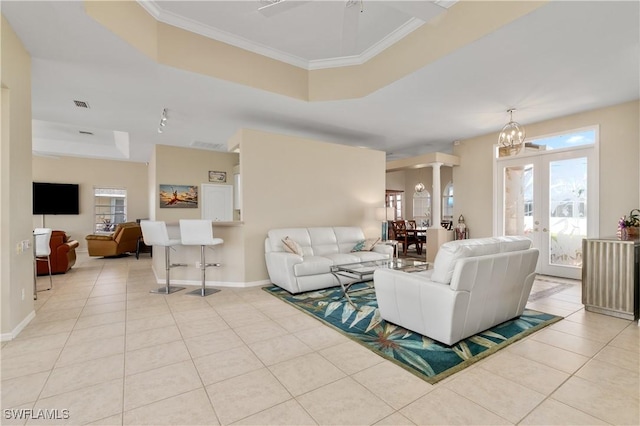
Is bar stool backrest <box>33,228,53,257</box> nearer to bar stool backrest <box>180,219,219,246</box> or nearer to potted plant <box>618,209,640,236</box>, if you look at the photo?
bar stool backrest <box>180,219,219,246</box>

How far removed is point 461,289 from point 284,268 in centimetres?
257

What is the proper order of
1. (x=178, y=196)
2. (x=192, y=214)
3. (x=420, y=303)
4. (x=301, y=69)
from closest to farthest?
(x=420, y=303), (x=301, y=69), (x=178, y=196), (x=192, y=214)

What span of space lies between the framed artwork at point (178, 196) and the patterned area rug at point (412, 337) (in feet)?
16.8

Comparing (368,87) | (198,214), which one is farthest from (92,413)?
(198,214)

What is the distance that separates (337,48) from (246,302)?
375 centimetres

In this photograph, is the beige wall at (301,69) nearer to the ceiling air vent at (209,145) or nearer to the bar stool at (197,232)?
the bar stool at (197,232)

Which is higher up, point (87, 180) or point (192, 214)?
point (87, 180)

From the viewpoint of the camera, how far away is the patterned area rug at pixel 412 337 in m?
2.28

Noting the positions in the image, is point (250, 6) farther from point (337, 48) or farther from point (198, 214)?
point (198, 214)

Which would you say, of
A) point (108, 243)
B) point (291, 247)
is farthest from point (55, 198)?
point (291, 247)

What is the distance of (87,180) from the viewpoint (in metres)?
9.23

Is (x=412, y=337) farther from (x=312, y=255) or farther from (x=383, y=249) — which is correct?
(x=383, y=249)

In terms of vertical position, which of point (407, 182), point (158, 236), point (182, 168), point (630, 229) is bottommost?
point (158, 236)

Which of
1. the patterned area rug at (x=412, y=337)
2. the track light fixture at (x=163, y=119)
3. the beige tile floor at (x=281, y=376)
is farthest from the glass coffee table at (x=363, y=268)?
the track light fixture at (x=163, y=119)
